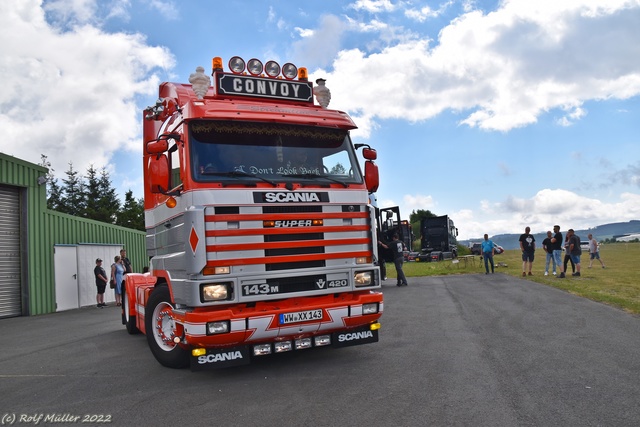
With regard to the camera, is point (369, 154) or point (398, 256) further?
point (398, 256)

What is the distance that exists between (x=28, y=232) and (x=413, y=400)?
47.7ft

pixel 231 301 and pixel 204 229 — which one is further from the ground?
pixel 204 229

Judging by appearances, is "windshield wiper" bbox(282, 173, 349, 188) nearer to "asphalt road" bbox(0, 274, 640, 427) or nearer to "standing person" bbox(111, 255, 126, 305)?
"asphalt road" bbox(0, 274, 640, 427)

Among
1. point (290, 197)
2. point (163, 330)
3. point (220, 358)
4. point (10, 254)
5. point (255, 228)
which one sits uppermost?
point (290, 197)

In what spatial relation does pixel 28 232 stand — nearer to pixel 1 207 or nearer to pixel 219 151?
pixel 1 207

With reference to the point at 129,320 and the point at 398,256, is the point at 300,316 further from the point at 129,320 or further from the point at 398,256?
the point at 398,256

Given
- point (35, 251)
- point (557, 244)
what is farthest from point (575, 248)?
point (35, 251)

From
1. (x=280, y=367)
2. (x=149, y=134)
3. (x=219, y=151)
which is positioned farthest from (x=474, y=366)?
(x=149, y=134)

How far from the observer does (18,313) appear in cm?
1496

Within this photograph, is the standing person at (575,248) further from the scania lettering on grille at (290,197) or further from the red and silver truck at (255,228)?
the scania lettering on grille at (290,197)

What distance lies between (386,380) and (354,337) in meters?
1.01

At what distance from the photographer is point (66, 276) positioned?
55.2ft

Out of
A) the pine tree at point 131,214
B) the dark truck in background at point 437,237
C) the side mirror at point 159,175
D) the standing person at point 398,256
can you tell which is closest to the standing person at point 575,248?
the standing person at point 398,256

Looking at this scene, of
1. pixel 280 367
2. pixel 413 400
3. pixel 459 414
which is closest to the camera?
pixel 459 414
